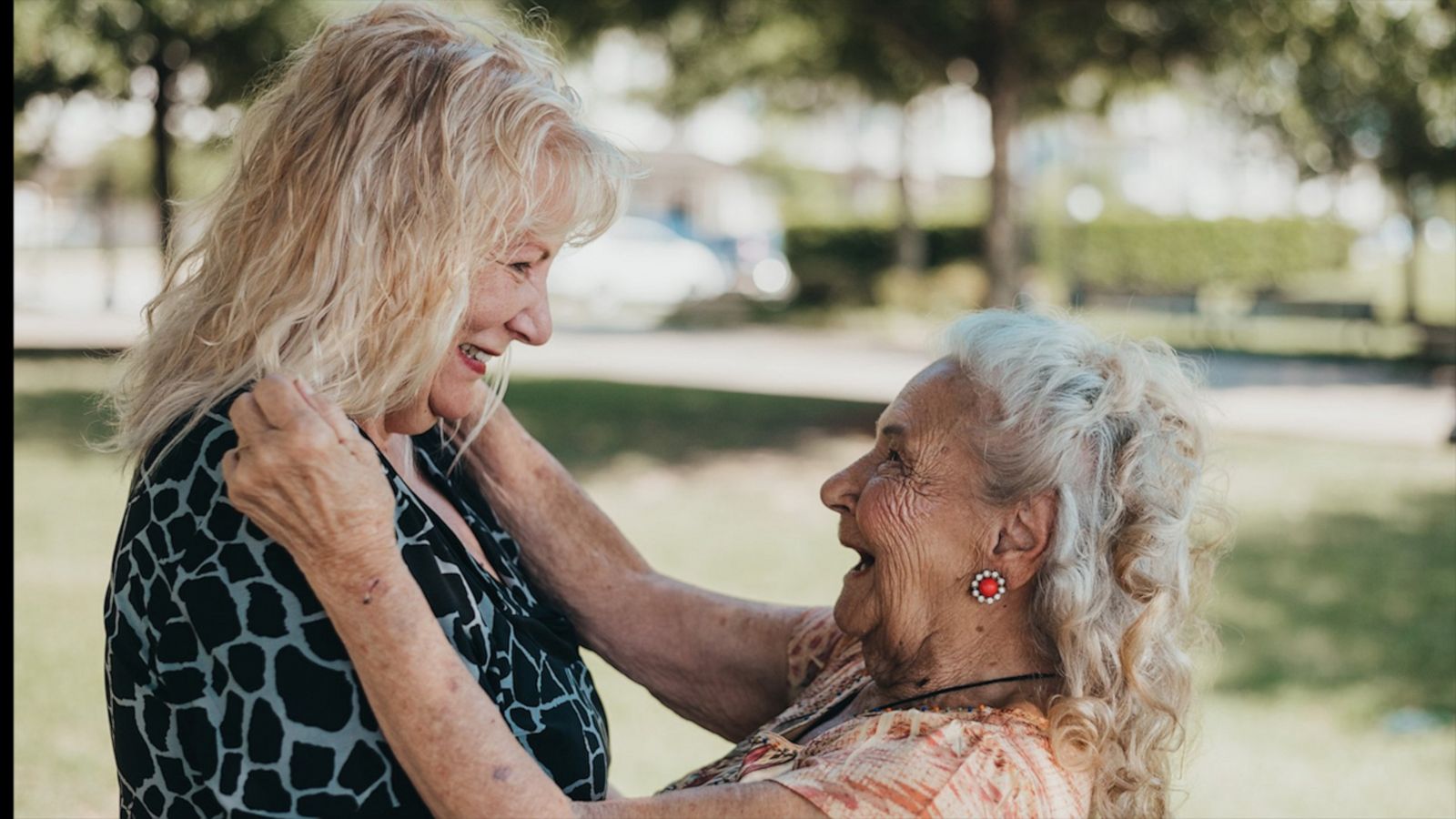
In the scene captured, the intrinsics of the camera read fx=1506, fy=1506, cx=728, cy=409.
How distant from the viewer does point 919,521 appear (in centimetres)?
226

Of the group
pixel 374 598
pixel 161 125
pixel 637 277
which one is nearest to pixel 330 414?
pixel 374 598

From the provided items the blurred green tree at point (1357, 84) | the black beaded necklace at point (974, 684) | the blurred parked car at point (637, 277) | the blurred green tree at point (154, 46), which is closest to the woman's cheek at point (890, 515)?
the black beaded necklace at point (974, 684)

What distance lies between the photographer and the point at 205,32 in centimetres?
1728

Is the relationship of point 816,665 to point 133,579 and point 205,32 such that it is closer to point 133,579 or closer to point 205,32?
point 133,579

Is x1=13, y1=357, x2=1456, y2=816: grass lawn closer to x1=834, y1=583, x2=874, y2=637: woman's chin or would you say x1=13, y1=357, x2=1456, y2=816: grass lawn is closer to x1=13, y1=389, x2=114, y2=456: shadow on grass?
x1=13, y1=389, x2=114, y2=456: shadow on grass

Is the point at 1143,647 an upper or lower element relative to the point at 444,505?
lower

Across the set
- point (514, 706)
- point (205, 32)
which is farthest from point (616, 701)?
point (205, 32)

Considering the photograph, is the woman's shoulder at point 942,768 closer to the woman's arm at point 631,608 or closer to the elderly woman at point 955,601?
the elderly woman at point 955,601

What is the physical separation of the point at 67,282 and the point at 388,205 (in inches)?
1249

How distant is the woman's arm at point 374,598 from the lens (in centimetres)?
177

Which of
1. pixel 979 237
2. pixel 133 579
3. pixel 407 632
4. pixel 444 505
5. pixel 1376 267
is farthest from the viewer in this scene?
pixel 1376 267

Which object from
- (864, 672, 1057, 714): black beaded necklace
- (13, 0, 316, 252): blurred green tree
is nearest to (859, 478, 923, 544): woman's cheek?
(864, 672, 1057, 714): black beaded necklace

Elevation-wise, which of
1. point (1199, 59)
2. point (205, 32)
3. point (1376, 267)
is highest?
point (205, 32)

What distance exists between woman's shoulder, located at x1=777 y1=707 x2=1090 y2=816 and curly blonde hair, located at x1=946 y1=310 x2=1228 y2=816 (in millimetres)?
44
